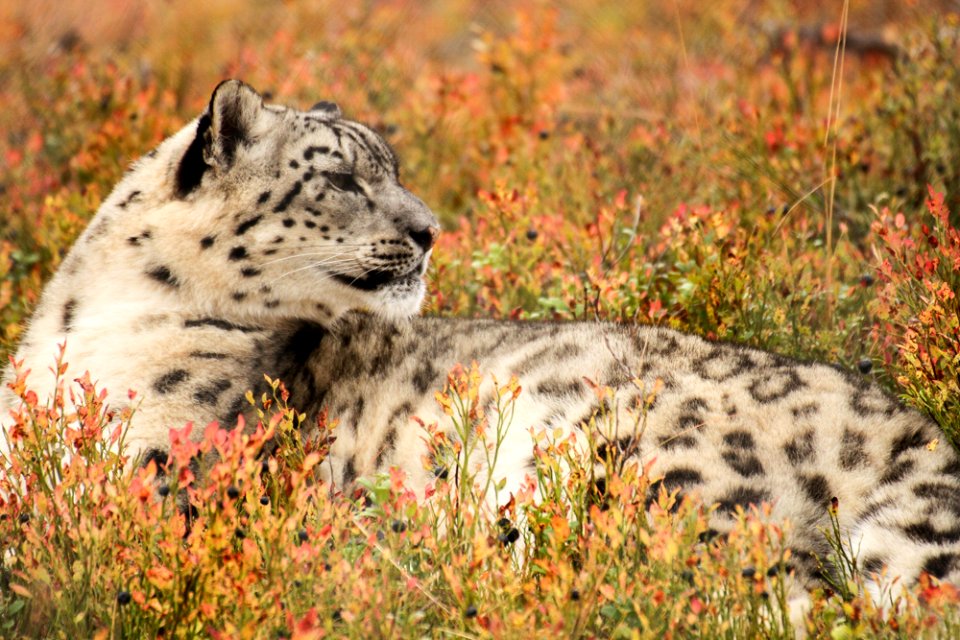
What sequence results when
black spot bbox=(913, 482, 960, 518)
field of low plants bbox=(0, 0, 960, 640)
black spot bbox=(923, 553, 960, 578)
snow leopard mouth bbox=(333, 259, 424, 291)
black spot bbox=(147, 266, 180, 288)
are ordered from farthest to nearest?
snow leopard mouth bbox=(333, 259, 424, 291)
black spot bbox=(147, 266, 180, 288)
black spot bbox=(913, 482, 960, 518)
black spot bbox=(923, 553, 960, 578)
field of low plants bbox=(0, 0, 960, 640)

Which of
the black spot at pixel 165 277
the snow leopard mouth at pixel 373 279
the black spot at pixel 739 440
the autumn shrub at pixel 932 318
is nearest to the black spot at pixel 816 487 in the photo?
the black spot at pixel 739 440

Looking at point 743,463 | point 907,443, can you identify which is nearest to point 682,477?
point 743,463

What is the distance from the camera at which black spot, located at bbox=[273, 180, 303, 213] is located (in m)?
4.89

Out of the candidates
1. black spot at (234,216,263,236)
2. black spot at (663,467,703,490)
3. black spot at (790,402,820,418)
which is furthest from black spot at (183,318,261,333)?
black spot at (790,402,820,418)

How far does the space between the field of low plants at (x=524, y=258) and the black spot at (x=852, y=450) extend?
0.40 m

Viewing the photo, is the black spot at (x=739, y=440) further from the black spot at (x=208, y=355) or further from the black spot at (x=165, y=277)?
the black spot at (x=165, y=277)

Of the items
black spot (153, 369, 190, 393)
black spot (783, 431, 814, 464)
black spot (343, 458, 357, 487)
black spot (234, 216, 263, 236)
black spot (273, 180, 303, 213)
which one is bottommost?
black spot (343, 458, 357, 487)

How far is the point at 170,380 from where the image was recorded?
4586 millimetres

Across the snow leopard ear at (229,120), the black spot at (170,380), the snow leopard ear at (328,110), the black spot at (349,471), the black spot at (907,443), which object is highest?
the snow leopard ear at (229,120)

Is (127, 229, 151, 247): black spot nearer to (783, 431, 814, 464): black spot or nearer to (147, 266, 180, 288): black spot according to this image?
(147, 266, 180, 288): black spot

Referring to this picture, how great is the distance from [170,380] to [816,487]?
2510 mm

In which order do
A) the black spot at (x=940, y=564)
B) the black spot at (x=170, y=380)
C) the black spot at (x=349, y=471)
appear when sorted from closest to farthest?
the black spot at (x=940, y=564), the black spot at (x=170, y=380), the black spot at (x=349, y=471)

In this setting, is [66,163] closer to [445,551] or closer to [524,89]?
[524,89]

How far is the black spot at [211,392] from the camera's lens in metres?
4.59
